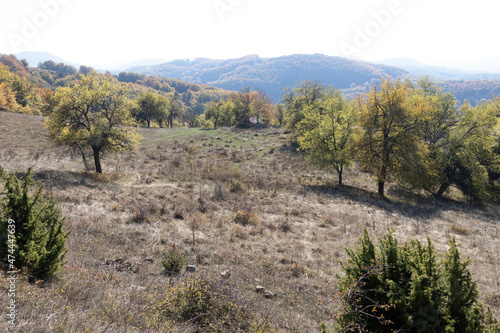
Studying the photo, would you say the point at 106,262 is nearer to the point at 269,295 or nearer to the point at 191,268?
the point at 191,268

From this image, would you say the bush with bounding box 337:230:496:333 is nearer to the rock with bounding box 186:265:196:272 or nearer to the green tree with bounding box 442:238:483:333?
the green tree with bounding box 442:238:483:333

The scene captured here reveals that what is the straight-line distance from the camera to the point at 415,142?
75.2ft

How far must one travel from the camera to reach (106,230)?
1045 centimetres

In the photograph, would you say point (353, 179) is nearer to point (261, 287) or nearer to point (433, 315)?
point (261, 287)

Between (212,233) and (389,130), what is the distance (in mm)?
21252

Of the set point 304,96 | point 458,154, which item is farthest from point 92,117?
point 304,96

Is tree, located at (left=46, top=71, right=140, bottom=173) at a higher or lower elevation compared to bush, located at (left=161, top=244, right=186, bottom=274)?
higher

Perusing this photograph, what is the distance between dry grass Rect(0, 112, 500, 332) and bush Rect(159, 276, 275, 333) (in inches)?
13.6

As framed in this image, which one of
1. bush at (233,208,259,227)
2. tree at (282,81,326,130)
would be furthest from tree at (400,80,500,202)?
tree at (282,81,326,130)

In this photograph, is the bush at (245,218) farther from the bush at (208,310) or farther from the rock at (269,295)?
the bush at (208,310)

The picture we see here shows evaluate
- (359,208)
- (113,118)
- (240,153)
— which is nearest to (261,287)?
(359,208)

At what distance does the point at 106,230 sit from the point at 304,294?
29.2ft

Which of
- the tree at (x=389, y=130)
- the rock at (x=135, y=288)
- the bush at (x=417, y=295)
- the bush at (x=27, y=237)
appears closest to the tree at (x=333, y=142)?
the tree at (x=389, y=130)

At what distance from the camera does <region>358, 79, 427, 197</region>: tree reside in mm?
22453
